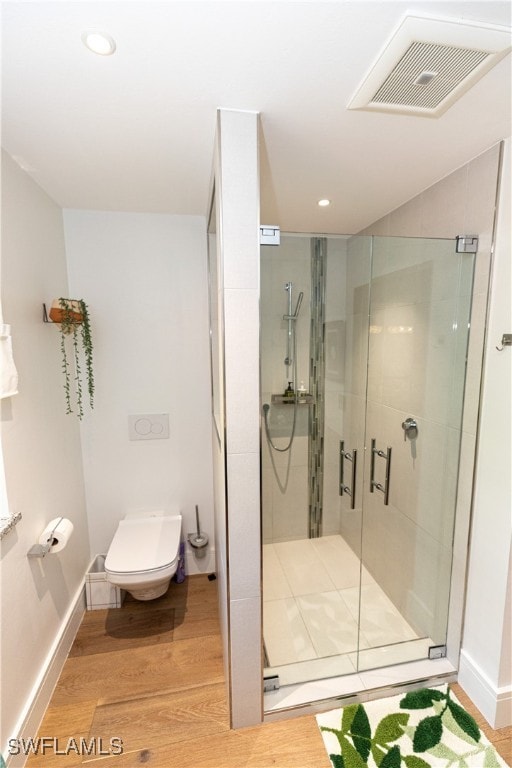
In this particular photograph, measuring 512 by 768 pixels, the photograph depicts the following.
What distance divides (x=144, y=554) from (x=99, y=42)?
2.15m


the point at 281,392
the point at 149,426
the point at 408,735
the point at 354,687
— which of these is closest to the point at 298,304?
the point at 281,392

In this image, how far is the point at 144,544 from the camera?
199 centimetres

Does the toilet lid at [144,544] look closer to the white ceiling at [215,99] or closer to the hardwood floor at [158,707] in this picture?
the hardwood floor at [158,707]

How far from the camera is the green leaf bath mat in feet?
4.28

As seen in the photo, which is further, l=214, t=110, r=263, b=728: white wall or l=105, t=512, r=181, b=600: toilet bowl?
l=105, t=512, r=181, b=600: toilet bowl

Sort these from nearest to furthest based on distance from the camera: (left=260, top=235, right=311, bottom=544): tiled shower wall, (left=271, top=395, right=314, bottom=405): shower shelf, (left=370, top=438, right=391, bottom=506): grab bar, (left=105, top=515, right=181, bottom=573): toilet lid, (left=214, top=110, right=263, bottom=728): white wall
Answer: (left=214, top=110, right=263, bottom=728): white wall → (left=260, top=235, right=311, bottom=544): tiled shower wall → (left=105, top=515, right=181, bottom=573): toilet lid → (left=370, top=438, right=391, bottom=506): grab bar → (left=271, top=395, right=314, bottom=405): shower shelf

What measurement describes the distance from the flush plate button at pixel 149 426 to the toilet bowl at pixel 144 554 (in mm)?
549

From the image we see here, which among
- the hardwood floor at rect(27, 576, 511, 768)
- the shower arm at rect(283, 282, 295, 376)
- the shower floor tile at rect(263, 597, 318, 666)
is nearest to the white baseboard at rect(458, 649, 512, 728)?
the hardwood floor at rect(27, 576, 511, 768)

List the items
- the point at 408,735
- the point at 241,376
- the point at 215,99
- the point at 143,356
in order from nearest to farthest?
the point at 215,99, the point at 241,376, the point at 408,735, the point at 143,356

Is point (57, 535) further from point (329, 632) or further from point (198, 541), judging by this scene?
point (329, 632)

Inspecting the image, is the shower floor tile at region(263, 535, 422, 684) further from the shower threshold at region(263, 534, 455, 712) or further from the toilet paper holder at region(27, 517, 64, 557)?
the toilet paper holder at region(27, 517, 64, 557)

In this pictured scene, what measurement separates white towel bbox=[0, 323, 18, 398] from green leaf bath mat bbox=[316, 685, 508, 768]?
1.92 m

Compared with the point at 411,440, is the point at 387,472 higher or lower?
lower

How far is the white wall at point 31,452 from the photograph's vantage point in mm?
1341
